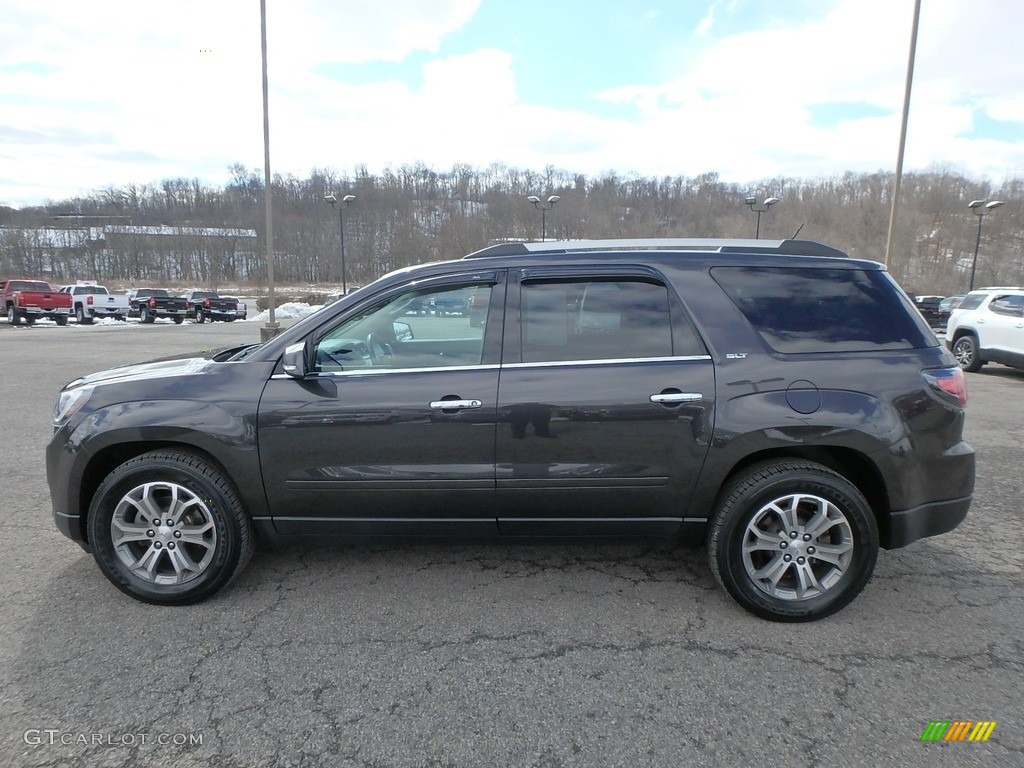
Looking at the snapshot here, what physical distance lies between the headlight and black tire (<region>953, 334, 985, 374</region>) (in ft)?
46.7

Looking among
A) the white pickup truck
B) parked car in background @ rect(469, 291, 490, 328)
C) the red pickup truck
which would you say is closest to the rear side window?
parked car in background @ rect(469, 291, 490, 328)

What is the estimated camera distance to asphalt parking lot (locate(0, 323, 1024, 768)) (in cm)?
221

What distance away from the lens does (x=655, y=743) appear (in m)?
2.21

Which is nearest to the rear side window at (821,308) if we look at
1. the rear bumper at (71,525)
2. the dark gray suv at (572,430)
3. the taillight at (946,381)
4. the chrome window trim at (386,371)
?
the dark gray suv at (572,430)

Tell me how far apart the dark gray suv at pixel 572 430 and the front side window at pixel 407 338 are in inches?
0.7

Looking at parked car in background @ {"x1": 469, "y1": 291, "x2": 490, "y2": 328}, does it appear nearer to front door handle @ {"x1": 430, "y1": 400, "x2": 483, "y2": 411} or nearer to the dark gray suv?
the dark gray suv

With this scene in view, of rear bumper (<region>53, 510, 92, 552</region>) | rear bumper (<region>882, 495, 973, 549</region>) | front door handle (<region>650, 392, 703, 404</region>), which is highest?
front door handle (<region>650, 392, 703, 404</region>)

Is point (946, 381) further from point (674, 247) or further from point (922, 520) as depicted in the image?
point (674, 247)

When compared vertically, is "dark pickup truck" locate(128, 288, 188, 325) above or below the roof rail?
below

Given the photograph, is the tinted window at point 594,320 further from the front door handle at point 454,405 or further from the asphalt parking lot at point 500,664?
the asphalt parking lot at point 500,664

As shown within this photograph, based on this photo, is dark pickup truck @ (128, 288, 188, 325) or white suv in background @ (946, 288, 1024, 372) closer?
white suv in background @ (946, 288, 1024, 372)

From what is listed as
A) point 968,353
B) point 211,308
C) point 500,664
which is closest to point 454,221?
point 211,308

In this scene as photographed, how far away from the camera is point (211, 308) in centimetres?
3225

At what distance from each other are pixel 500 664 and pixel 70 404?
8.57 ft
